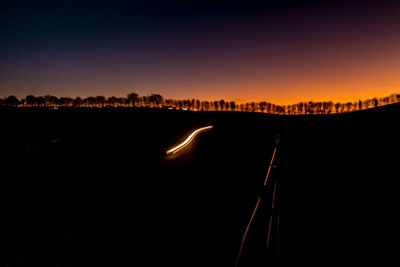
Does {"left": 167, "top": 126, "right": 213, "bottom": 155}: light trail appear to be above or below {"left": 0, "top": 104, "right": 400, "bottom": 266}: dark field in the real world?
above

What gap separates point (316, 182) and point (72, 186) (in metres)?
14.4

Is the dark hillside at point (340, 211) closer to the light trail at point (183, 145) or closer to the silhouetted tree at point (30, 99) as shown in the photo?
the light trail at point (183, 145)

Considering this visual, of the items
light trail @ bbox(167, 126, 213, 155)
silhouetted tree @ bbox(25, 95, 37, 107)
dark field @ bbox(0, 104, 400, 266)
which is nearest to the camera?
dark field @ bbox(0, 104, 400, 266)

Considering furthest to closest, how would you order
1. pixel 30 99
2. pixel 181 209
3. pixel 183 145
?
pixel 30 99 → pixel 183 145 → pixel 181 209

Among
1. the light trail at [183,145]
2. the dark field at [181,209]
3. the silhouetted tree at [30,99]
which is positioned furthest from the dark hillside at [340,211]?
the silhouetted tree at [30,99]

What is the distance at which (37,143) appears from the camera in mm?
13961

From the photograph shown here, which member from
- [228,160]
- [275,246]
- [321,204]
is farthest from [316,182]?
[275,246]

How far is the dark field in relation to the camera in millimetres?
5762

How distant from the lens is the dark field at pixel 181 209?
576 centimetres

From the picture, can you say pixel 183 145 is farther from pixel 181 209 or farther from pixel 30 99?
pixel 30 99

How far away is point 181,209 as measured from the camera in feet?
26.8

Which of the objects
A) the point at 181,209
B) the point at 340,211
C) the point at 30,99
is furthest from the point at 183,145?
the point at 30,99

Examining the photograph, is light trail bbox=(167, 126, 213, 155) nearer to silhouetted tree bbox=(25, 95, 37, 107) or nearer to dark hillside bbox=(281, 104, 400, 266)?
dark hillside bbox=(281, 104, 400, 266)

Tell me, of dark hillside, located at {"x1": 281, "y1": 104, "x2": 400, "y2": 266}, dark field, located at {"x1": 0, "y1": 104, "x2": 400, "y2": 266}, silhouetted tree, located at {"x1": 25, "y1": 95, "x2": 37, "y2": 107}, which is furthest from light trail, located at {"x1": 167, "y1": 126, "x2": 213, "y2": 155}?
silhouetted tree, located at {"x1": 25, "y1": 95, "x2": 37, "y2": 107}
